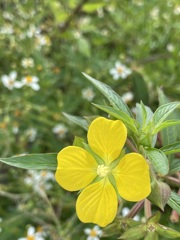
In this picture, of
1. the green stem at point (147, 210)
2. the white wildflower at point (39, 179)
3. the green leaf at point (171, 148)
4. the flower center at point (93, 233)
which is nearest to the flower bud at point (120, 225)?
the green stem at point (147, 210)

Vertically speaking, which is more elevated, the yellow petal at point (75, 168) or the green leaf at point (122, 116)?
A: the green leaf at point (122, 116)

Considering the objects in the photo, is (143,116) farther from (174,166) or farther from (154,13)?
(154,13)

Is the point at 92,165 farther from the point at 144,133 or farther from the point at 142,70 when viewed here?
the point at 142,70

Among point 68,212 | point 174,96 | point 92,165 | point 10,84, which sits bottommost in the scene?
point 68,212

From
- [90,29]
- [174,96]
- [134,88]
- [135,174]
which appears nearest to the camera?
[135,174]

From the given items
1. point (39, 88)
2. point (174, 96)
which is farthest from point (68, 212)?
point (174, 96)

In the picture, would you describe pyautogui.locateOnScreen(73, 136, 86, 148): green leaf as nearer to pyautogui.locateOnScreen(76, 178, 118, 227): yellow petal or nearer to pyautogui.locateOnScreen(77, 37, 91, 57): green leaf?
pyautogui.locateOnScreen(76, 178, 118, 227): yellow petal

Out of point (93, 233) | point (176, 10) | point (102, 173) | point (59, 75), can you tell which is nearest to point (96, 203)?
point (102, 173)

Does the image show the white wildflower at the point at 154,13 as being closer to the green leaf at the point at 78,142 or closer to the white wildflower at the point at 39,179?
the white wildflower at the point at 39,179
